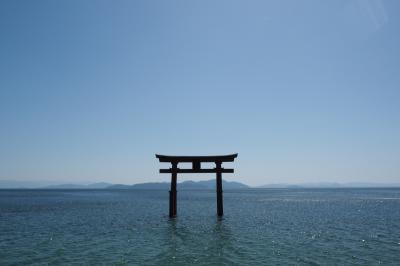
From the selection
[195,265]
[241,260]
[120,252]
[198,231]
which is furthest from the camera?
[198,231]

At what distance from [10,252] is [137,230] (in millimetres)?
9009

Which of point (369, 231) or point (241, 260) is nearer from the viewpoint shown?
point (241, 260)

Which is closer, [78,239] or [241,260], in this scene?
[241,260]

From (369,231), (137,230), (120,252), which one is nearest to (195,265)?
(120,252)

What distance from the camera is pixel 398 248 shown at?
16969 mm

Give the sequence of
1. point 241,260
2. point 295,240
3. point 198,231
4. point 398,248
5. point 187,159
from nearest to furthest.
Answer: point 241,260, point 398,248, point 295,240, point 198,231, point 187,159

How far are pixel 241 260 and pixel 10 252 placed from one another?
37.3 ft

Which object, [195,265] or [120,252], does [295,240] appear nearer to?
[195,265]

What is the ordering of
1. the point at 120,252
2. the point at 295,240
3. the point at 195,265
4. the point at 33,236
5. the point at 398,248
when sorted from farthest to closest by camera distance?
the point at 33,236 → the point at 295,240 → the point at 398,248 → the point at 120,252 → the point at 195,265

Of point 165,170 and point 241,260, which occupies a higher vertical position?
point 165,170

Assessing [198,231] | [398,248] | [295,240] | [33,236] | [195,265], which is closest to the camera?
[195,265]

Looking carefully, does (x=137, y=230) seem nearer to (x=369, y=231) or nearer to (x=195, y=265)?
(x=195, y=265)

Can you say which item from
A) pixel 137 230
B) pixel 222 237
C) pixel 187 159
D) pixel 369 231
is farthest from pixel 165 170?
pixel 369 231

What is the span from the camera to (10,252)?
1573cm
